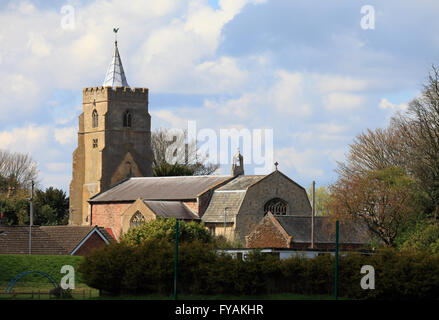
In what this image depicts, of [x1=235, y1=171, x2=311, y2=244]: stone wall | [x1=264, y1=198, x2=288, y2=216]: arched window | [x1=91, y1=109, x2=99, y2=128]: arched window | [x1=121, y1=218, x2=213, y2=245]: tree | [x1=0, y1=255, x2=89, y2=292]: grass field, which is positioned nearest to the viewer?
[x1=0, y1=255, x2=89, y2=292]: grass field

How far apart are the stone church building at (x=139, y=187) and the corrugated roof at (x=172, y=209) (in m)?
0.11

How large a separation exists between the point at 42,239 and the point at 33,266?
9.94 m

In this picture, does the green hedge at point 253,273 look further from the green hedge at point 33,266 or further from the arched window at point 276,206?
the arched window at point 276,206

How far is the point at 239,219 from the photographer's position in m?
78.8

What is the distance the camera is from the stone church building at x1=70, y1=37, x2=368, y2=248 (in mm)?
79438

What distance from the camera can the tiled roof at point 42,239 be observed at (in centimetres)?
5838

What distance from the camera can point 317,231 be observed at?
67625mm

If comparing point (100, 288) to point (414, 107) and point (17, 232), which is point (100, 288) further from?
point (414, 107)

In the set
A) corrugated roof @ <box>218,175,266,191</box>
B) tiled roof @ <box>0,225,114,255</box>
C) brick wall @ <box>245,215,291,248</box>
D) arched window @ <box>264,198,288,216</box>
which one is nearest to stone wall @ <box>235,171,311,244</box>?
arched window @ <box>264,198,288,216</box>

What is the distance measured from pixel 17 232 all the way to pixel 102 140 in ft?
144

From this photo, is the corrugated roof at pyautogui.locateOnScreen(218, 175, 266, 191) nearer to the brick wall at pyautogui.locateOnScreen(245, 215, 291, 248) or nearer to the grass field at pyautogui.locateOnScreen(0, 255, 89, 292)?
the brick wall at pyautogui.locateOnScreen(245, 215, 291, 248)

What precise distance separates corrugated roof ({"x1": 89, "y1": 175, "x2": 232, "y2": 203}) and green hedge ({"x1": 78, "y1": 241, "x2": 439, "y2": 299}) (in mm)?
45282
